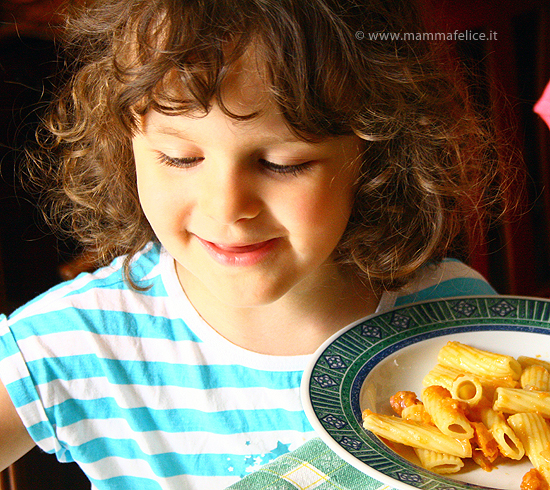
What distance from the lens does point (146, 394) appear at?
1056 millimetres

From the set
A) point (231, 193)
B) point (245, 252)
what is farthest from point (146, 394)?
point (231, 193)

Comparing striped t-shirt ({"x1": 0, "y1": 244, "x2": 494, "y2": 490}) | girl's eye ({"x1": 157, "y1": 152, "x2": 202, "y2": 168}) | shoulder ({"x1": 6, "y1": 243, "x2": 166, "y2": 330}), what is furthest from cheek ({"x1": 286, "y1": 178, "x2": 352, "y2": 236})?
shoulder ({"x1": 6, "y1": 243, "x2": 166, "y2": 330})

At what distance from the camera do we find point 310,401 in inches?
27.1

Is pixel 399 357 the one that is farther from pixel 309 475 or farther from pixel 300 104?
pixel 300 104

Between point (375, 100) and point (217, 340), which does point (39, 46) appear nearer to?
point (217, 340)

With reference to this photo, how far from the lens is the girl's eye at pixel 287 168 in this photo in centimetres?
77

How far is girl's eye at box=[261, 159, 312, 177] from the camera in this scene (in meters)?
0.77

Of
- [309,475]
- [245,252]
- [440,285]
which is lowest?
[309,475]

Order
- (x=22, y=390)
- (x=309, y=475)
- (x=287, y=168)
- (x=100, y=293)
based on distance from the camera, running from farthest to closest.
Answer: (x=100, y=293), (x=22, y=390), (x=287, y=168), (x=309, y=475)

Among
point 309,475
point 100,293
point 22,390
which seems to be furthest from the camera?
point 100,293

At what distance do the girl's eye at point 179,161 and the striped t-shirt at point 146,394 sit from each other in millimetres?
343

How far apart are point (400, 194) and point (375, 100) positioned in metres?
0.23

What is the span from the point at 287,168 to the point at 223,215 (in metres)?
0.10

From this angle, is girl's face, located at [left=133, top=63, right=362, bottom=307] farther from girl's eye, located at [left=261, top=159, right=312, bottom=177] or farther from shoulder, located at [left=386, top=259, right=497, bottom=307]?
shoulder, located at [left=386, top=259, right=497, bottom=307]
